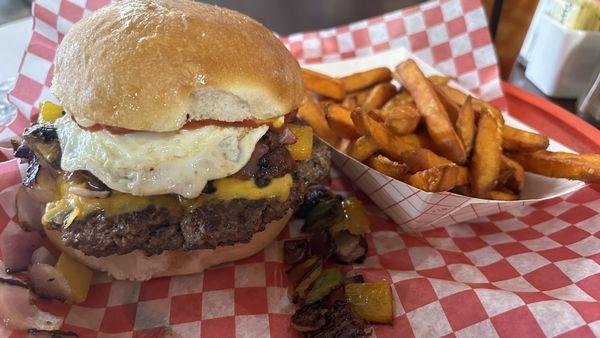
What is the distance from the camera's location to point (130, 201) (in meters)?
1.53

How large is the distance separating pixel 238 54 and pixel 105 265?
0.97 metres

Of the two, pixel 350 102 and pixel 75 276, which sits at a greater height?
pixel 350 102

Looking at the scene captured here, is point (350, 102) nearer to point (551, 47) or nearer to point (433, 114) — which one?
point (433, 114)

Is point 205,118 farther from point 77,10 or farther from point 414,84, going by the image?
point 77,10

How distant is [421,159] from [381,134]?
0.19 metres

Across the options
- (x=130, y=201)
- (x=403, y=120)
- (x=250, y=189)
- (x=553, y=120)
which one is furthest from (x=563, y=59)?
(x=130, y=201)

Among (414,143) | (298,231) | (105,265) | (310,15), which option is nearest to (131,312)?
(105,265)

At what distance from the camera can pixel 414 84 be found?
2.02 m

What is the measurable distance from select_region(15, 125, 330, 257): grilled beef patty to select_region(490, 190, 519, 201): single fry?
0.86 metres

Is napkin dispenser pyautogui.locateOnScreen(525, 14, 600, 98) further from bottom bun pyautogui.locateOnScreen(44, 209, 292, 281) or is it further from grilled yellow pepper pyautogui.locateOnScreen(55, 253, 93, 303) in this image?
grilled yellow pepper pyautogui.locateOnScreen(55, 253, 93, 303)

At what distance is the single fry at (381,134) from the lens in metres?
1.75

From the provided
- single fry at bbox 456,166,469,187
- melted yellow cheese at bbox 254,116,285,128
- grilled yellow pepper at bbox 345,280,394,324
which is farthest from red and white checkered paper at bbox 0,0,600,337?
melted yellow cheese at bbox 254,116,285,128

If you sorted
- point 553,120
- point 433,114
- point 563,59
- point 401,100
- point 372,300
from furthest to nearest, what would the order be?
point 563,59 < point 553,120 < point 401,100 < point 433,114 < point 372,300

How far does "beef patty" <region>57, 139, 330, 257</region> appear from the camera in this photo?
1.49m
